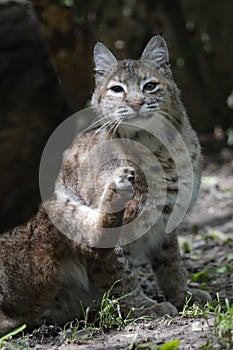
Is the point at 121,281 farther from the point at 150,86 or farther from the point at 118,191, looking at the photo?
the point at 150,86

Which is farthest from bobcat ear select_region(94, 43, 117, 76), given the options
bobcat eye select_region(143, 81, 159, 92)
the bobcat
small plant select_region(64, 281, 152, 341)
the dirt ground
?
the dirt ground

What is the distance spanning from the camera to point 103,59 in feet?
16.8

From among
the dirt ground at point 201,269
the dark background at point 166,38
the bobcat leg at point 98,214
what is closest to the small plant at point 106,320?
the dirt ground at point 201,269

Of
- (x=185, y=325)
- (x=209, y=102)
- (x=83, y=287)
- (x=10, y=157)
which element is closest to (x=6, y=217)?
(x=10, y=157)

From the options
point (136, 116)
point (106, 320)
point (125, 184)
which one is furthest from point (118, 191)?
point (106, 320)

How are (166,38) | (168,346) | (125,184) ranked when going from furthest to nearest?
1. (166,38)
2. (125,184)
3. (168,346)

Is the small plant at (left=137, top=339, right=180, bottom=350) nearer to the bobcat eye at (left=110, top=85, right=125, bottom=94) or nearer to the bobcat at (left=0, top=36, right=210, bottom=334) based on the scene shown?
the bobcat at (left=0, top=36, right=210, bottom=334)

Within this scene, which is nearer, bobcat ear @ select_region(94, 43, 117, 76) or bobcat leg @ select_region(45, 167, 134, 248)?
bobcat leg @ select_region(45, 167, 134, 248)

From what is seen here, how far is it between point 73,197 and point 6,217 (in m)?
0.56

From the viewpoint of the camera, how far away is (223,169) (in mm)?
9008

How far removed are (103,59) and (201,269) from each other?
6.99 feet

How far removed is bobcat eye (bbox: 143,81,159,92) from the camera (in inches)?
186

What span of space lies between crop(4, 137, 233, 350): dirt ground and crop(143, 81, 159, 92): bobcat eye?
1.62 meters

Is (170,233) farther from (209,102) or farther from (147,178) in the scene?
(209,102)
